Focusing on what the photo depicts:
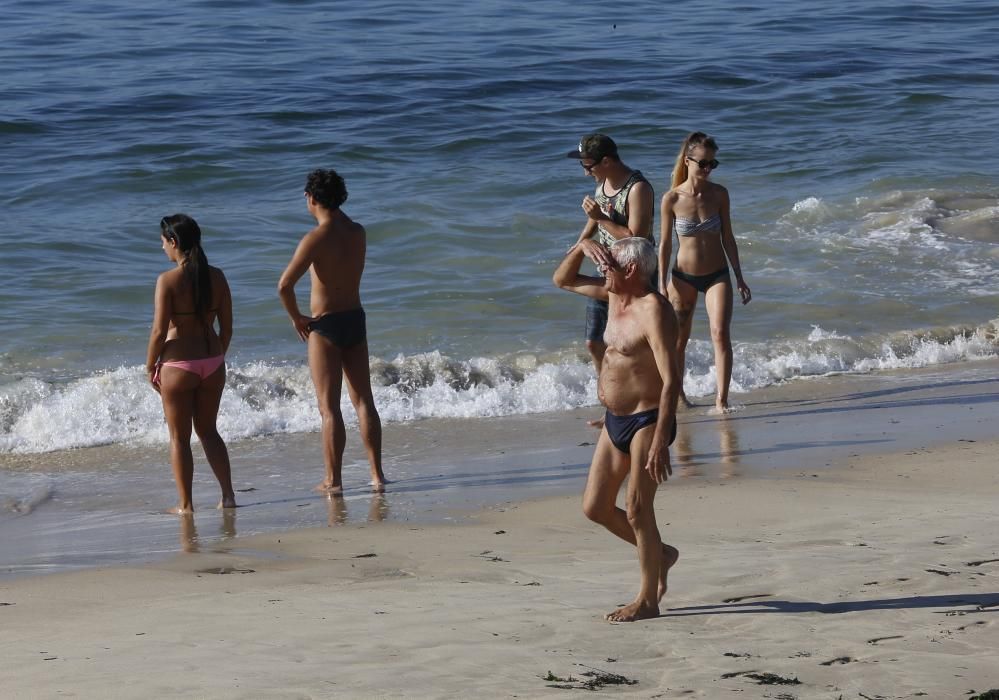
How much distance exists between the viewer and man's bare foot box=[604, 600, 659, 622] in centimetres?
461

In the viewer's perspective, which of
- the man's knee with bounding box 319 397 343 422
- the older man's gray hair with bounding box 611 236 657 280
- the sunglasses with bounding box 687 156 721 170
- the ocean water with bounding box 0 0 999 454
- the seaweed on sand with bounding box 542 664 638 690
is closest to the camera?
the seaweed on sand with bounding box 542 664 638 690

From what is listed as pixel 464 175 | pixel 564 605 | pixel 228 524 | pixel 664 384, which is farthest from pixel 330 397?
pixel 464 175

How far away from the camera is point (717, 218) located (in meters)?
8.30

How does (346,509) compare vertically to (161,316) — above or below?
below

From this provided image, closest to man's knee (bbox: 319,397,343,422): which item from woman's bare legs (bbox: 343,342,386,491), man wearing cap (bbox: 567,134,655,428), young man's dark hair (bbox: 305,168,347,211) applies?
woman's bare legs (bbox: 343,342,386,491)

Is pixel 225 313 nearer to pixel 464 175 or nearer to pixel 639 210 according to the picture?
pixel 639 210

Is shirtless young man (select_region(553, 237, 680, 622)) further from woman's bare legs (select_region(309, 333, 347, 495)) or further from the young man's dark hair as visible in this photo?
woman's bare legs (select_region(309, 333, 347, 495))

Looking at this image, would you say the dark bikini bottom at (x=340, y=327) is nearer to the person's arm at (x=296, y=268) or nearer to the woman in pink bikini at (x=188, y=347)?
the person's arm at (x=296, y=268)

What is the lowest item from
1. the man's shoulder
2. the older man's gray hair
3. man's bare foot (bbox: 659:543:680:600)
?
man's bare foot (bbox: 659:543:680:600)

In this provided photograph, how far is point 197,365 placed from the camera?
21.4ft

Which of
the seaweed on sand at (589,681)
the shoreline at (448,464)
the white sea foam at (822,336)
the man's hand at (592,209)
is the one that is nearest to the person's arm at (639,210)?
the man's hand at (592,209)

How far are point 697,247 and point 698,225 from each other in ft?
0.46

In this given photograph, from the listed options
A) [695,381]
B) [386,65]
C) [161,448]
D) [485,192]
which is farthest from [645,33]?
[161,448]

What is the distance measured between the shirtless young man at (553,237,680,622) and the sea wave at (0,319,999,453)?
4307 mm
